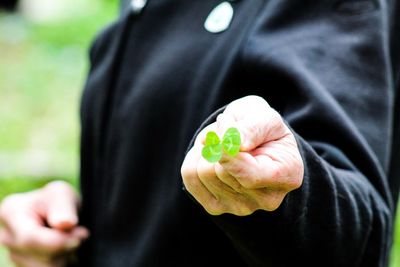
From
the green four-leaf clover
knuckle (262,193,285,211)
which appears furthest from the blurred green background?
the green four-leaf clover

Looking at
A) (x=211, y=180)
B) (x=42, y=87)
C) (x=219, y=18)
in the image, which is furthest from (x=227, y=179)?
(x=42, y=87)

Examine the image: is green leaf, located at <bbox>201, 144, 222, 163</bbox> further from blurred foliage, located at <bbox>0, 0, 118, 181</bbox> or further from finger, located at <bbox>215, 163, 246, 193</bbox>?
blurred foliage, located at <bbox>0, 0, 118, 181</bbox>

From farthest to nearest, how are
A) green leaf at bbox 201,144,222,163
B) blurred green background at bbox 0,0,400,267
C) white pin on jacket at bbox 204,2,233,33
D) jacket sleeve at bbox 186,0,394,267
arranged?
blurred green background at bbox 0,0,400,267, white pin on jacket at bbox 204,2,233,33, jacket sleeve at bbox 186,0,394,267, green leaf at bbox 201,144,222,163

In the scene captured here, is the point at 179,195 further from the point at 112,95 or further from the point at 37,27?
the point at 37,27

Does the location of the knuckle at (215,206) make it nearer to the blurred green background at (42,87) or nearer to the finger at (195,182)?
the finger at (195,182)

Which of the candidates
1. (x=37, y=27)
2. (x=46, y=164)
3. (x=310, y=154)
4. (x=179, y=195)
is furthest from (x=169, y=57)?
(x=37, y=27)

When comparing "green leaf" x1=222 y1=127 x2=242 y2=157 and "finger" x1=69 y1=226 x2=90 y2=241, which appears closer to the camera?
"green leaf" x1=222 y1=127 x2=242 y2=157

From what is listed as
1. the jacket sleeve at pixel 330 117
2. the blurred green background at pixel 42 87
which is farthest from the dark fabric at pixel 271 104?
the blurred green background at pixel 42 87

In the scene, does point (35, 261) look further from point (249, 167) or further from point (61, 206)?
point (249, 167)

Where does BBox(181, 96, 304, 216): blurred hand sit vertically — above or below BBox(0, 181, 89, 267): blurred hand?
above
